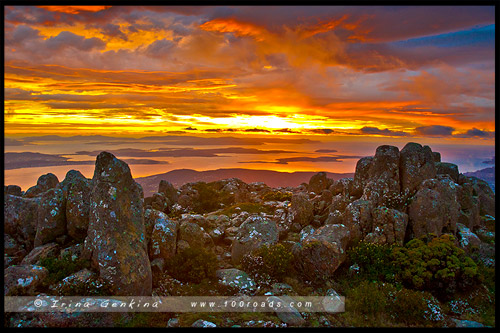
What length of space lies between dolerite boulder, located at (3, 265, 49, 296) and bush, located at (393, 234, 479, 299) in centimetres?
1771

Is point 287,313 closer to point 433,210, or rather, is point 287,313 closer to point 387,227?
point 387,227

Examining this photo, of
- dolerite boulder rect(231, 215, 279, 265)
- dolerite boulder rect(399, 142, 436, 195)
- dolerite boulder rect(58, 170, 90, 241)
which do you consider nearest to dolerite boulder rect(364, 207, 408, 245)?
dolerite boulder rect(399, 142, 436, 195)

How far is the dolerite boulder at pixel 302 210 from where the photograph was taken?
1099 inches

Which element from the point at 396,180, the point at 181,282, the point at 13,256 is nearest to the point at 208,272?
the point at 181,282

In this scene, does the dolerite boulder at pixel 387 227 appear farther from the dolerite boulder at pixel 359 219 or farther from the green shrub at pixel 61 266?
the green shrub at pixel 61 266

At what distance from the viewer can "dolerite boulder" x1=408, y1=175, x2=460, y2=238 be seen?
22.1 metres

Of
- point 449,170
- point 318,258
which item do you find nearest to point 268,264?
point 318,258

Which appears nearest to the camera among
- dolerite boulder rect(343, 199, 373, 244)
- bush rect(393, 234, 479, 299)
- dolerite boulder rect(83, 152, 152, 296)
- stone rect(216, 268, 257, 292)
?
dolerite boulder rect(83, 152, 152, 296)

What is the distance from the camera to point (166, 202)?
42.6m

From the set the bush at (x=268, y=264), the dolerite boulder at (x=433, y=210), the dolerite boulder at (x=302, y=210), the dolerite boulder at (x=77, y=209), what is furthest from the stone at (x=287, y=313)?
the dolerite boulder at (x=302, y=210)

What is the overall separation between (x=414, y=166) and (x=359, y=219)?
7.85 meters

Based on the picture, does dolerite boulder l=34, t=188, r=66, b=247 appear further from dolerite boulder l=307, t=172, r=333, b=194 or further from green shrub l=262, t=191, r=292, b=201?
dolerite boulder l=307, t=172, r=333, b=194

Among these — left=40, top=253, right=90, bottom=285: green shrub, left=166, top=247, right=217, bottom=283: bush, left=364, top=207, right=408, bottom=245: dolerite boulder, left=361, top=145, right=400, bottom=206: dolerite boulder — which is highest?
left=361, top=145, right=400, bottom=206: dolerite boulder

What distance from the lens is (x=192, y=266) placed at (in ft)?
59.8
